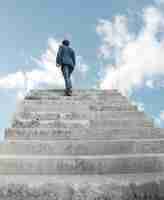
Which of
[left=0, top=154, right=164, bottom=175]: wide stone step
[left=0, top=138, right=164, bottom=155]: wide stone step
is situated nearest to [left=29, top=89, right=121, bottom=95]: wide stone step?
[left=0, top=138, right=164, bottom=155]: wide stone step

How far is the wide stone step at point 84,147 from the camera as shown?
3928 mm

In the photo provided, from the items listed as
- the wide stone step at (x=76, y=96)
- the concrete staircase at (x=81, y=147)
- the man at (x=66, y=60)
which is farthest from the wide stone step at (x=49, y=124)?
the man at (x=66, y=60)

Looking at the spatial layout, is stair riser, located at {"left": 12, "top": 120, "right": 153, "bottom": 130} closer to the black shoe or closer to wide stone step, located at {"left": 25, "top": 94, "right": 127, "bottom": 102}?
wide stone step, located at {"left": 25, "top": 94, "right": 127, "bottom": 102}

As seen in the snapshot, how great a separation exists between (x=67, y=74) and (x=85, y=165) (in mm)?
5373

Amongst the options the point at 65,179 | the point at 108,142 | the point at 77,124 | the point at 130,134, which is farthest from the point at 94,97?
the point at 65,179

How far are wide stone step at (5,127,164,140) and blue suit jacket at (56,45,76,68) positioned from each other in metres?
4.15

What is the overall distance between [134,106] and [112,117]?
3.49ft

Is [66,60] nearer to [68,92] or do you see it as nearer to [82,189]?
[68,92]

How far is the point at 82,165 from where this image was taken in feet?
11.3

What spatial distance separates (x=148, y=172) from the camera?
11.1 feet

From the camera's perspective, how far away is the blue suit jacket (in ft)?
27.5

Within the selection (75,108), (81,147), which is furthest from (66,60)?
(81,147)

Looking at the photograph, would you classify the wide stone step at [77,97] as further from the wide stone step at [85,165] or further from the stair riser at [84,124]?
the wide stone step at [85,165]

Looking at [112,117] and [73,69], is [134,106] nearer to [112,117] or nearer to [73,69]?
[112,117]
